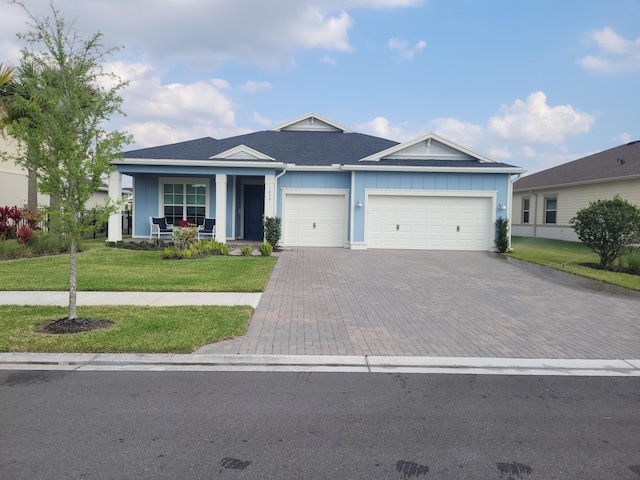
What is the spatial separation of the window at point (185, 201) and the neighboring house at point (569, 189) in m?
18.3

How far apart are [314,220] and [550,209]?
15494mm

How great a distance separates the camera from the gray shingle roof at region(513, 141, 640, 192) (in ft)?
74.5

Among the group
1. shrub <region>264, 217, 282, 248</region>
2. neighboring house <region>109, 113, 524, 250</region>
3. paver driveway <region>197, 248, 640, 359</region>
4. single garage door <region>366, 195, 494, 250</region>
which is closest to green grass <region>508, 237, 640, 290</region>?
paver driveway <region>197, 248, 640, 359</region>

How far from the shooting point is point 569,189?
1010 inches

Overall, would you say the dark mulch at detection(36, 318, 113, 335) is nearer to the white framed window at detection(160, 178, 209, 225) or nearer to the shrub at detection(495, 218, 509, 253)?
the white framed window at detection(160, 178, 209, 225)

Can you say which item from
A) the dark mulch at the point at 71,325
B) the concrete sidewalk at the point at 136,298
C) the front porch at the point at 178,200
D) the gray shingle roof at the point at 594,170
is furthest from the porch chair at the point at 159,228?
the gray shingle roof at the point at 594,170

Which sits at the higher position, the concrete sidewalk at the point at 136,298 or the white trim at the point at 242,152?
the white trim at the point at 242,152

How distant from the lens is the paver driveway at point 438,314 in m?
6.66

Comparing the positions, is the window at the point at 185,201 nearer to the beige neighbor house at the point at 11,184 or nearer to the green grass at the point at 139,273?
the beige neighbor house at the point at 11,184

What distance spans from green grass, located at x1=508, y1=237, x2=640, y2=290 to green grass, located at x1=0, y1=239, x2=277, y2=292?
8907mm

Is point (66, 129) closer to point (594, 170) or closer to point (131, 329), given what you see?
point (131, 329)

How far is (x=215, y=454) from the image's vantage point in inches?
145

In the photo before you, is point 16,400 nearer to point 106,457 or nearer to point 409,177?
point 106,457

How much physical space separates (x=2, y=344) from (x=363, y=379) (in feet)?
15.4
